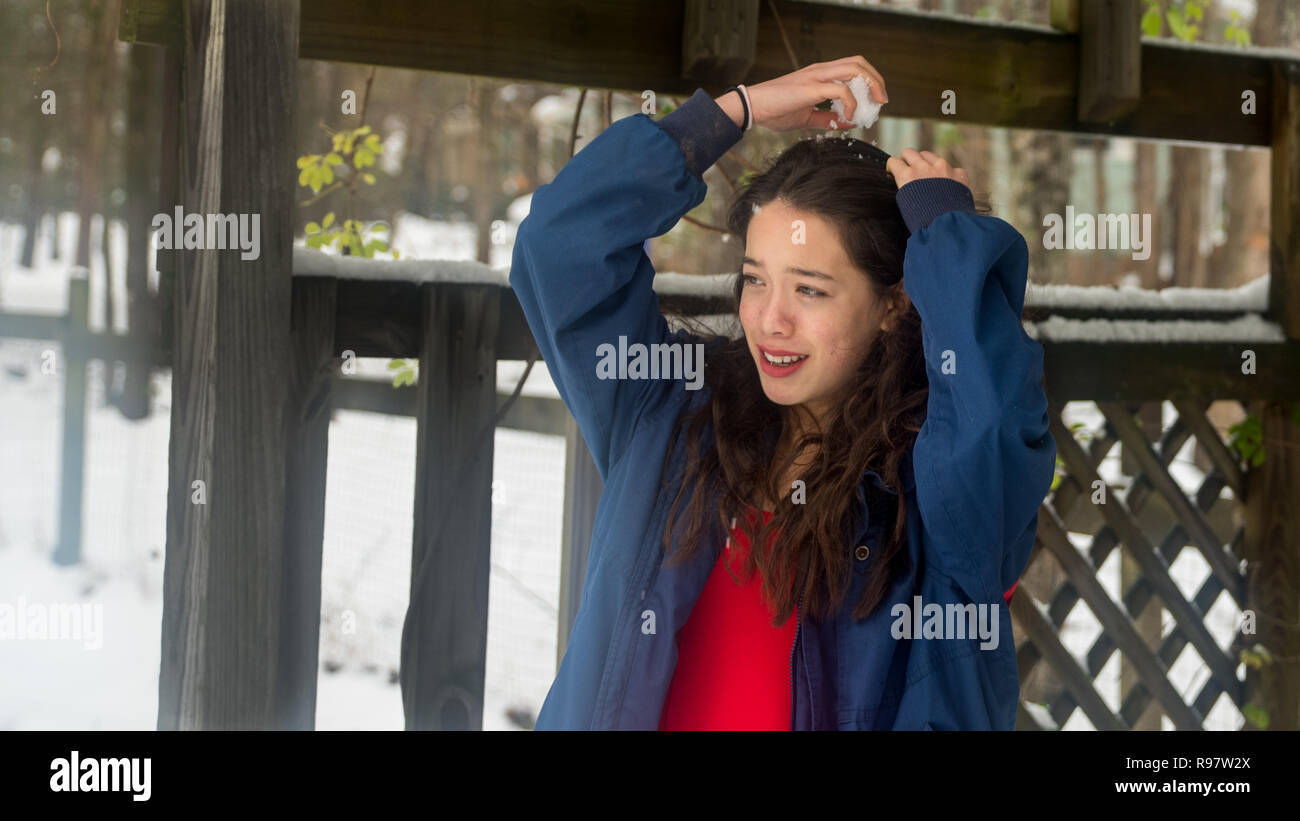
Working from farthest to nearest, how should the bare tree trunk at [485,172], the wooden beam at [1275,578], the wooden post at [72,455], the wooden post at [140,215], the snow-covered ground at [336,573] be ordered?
1. the bare tree trunk at [485,172]
2. the wooden post at [140,215]
3. the wooden post at [72,455]
4. the snow-covered ground at [336,573]
5. the wooden beam at [1275,578]

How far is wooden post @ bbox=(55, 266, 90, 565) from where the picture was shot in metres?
5.20

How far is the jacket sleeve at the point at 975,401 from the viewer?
51.6 inches

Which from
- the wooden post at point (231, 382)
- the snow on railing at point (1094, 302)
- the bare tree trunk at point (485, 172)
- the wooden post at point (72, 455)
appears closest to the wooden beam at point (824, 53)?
the wooden post at point (231, 382)

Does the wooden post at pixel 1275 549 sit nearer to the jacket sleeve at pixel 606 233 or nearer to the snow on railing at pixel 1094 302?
the snow on railing at pixel 1094 302

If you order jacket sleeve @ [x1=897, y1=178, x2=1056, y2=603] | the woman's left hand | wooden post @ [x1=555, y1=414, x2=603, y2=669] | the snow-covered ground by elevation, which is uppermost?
the woman's left hand

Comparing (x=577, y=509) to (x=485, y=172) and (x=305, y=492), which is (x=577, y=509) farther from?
(x=485, y=172)

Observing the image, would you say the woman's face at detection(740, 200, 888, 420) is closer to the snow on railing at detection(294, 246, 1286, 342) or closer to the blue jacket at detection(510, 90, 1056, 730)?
the blue jacket at detection(510, 90, 1056, 730)

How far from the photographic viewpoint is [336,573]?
153 inches

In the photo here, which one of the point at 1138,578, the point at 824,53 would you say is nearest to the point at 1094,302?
the point at 1138,578

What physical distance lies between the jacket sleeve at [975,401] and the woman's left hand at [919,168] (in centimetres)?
6

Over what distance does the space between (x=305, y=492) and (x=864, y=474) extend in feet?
2.85

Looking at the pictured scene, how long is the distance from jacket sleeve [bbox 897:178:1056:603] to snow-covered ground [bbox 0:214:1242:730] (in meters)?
0.83

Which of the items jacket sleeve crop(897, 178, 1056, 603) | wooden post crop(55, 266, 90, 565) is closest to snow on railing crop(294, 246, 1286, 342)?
jacket sleeve crop(897, 178, 1056, 603)

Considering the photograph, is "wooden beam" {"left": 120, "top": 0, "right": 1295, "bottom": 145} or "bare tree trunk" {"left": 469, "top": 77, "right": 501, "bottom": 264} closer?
"wooden beam" {"left": 120, "top": 0, "right": 1295, "bottom": 145}
